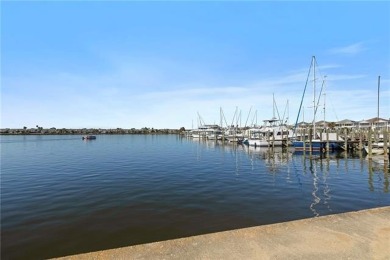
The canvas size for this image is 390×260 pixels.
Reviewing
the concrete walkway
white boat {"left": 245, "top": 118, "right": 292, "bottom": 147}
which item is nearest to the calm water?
the concrete walkway

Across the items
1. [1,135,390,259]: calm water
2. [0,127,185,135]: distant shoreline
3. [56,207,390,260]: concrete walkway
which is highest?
[0,127,185,135]: distant shoreline

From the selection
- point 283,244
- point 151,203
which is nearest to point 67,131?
point 151,203

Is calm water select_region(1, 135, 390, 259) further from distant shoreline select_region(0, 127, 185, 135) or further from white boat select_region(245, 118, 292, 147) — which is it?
distant shoreline select_region(0, 127, 185, 135)

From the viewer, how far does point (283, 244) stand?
6.30m

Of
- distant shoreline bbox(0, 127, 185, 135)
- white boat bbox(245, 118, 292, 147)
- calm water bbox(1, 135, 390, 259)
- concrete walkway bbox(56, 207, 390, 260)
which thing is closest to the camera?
concrete walkway bbox(56, 207, 390, 260)

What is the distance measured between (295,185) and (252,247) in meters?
13.6

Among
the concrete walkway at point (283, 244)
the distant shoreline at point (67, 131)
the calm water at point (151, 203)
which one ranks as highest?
the distant shoreline at point (67, 131)

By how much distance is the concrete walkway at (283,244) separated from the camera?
5793mm

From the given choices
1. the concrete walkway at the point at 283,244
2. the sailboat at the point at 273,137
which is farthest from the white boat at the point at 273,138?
the concrete walkway at the point at 283,244

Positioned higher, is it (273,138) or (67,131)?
(67,131)

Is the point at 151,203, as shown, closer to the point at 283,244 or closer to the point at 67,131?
the point at 283,244

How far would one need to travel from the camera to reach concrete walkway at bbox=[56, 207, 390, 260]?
228 inches

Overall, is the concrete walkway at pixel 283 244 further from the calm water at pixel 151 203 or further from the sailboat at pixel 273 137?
the sailboat at pixel 273 137

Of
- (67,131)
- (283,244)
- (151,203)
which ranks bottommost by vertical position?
(151,203)
